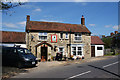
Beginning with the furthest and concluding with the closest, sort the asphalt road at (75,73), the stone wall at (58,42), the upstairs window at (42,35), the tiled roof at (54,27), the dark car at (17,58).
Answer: the tiled roof at (54,27)
the upstairs window at (42,35)
the stone wall at (58,42)
the dark car at (17,58)
the asphalt road at (75,73)

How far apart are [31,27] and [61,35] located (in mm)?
5253

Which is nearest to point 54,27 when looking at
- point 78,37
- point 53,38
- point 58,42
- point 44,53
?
point 53,38

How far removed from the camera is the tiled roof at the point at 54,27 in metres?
19.9

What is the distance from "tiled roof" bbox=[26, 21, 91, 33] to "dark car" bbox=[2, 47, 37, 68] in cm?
633

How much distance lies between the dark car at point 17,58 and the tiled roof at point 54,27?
20.8 feet

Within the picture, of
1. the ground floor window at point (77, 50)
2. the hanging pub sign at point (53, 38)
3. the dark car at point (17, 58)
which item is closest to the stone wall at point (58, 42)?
the hanging pub sign at point (53, 38)

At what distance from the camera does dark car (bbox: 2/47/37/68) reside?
1239 centimetres

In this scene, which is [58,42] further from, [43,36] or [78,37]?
[78,37]

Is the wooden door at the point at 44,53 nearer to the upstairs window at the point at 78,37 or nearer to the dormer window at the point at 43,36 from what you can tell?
the dormer window at the point at 43,36

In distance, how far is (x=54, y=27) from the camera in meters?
21.4

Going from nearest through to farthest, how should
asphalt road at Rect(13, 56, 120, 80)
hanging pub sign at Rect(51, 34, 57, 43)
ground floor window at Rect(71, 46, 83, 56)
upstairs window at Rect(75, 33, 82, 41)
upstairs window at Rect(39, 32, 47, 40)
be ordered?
1. asphalt road at Rect(13, 56, 120, 80)
2. upstairs window at Rect(39, 32, 47, 40)
3. hanging pub sign at Rect(51, 34, 57, 43)
4. ground floor window at Rect(71, 46, 83, 56)
5. upstairs window at Rect(75, 33, 82, 41)

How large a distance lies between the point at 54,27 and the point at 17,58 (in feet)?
33.8

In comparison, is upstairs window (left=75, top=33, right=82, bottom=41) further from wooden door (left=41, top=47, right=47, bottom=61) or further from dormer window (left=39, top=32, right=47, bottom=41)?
wooden door (left=41, top=47, right=47, bottom=61)

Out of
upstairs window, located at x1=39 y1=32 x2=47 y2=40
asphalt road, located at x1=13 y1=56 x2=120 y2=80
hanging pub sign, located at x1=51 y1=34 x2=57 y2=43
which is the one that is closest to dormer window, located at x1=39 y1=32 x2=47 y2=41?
upstairs window, located at x1=39 y1=32 x2=47 y2=40
